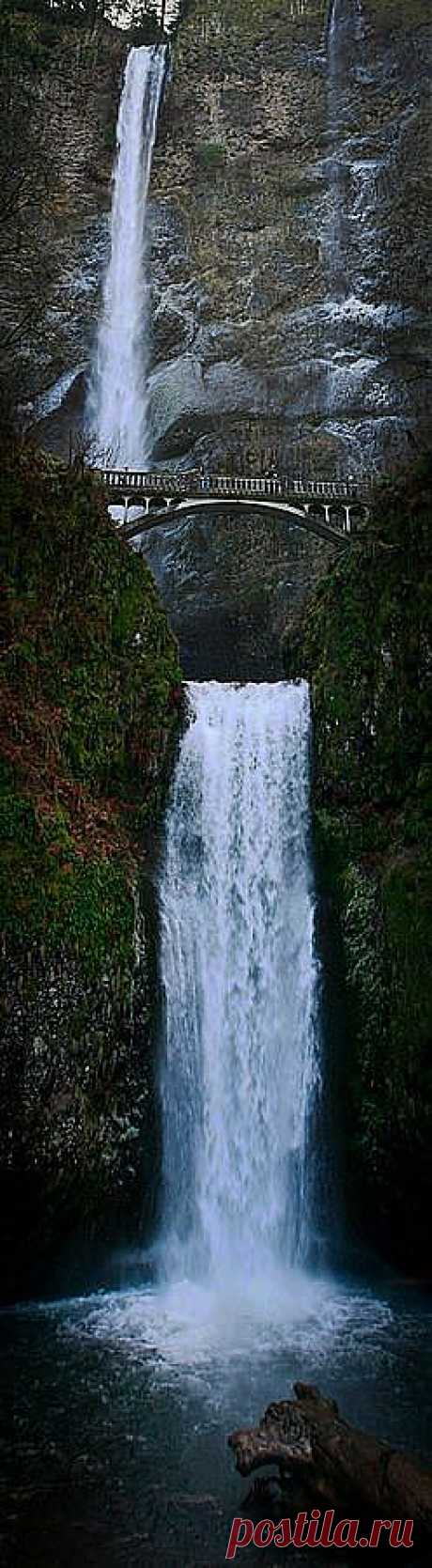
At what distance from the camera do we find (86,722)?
13867mm

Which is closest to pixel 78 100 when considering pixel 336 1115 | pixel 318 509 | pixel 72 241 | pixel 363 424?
pixel 72 241

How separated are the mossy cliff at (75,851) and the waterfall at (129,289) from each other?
13584 mm

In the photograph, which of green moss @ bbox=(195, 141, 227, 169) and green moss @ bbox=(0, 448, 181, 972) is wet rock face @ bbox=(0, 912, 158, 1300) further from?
green moss @ bbox=(195, 141, 227, 169)

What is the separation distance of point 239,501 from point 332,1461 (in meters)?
17.4

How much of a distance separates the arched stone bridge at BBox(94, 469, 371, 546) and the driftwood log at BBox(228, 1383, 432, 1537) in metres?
15.9

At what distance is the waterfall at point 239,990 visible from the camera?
1213 centimetres

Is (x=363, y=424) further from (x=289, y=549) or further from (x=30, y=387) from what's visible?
(x=30, y=387)

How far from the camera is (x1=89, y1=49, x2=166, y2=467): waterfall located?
29.0 m

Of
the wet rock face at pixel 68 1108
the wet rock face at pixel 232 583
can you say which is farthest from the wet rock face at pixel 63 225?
the wet rock face at pixel 68 1108

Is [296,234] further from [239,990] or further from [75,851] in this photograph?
[239,990]

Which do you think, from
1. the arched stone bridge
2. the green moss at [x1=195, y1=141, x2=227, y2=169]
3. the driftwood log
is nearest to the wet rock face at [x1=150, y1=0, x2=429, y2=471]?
the green moss at [x1=195, y1=141, x2=227, y2=169]

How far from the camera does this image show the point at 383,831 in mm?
13852

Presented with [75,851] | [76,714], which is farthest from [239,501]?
[75,851]

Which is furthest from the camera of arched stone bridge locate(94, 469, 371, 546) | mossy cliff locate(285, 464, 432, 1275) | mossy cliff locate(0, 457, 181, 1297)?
arched stone bridge locate(94, 469, 371, 546)
